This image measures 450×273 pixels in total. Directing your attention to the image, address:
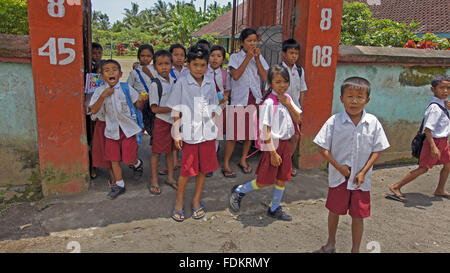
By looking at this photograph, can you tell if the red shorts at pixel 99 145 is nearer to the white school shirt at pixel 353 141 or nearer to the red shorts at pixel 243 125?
the red shorts at pixel 243 125

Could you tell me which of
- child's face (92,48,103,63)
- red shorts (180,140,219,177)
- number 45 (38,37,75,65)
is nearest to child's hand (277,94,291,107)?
red shorts (180,140,219,177)

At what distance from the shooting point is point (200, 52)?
322 centimetres

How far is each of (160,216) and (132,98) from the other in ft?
4.34

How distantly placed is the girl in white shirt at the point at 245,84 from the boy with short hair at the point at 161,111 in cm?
83

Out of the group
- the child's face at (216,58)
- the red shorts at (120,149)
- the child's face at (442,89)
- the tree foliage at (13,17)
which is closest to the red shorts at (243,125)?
the child's face at (216,58)

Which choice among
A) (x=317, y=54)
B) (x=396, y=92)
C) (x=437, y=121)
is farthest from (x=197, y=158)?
(x=396, y=92)

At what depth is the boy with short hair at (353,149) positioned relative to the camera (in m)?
2.54

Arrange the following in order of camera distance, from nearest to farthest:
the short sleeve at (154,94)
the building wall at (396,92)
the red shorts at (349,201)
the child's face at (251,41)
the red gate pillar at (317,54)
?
1. the red shorts at (349,201)
2. the short sleeve at (154,94)
3. the child's face at (251,41)
4. the red gate pillar at (317,54)
5. the building wall at (396,92)

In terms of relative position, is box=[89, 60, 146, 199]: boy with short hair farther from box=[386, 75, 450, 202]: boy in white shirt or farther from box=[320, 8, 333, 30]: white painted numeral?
box=[386, 75, 450, 202]: boy in white shirt

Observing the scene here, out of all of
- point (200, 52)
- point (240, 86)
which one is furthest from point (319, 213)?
point (200, 52)

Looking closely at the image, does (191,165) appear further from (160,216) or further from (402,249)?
(402,249)

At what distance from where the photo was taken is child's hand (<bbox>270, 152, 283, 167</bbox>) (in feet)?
10.2

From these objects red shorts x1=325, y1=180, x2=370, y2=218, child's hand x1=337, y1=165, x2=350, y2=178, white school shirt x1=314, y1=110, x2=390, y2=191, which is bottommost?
red shorts x1=325, y1=180, x2=370, y2=218

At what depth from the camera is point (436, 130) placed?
13.2 feet
